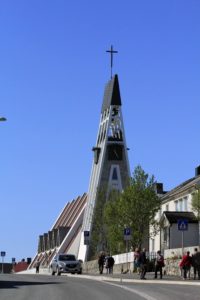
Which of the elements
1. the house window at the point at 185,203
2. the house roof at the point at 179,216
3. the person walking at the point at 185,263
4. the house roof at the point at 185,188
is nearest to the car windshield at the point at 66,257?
the house roof at the point at 179,216

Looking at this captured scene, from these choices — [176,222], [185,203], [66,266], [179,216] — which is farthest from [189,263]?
[185,203]

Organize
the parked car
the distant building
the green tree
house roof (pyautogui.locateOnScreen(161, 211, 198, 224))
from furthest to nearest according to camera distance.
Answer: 1. house roof (pyautogui.locateOnScreen(161, 211, 198, 224))
2. the distant building
3. the green tree
4. the parked car

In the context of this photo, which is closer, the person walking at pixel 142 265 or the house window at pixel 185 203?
the person walking at pixel 142 265

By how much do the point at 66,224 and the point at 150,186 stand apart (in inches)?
3513

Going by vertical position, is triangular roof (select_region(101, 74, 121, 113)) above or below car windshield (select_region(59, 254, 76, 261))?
above

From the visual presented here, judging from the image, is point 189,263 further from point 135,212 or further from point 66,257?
point 135,212

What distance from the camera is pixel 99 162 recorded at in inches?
4700

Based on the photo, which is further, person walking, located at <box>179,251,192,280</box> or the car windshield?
the car windshield

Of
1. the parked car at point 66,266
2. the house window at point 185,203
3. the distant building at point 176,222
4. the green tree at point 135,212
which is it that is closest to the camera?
the parked car at point 66,266

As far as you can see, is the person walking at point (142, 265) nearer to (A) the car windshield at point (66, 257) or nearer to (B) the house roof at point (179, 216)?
(A) the car windshield at point (66, 257)

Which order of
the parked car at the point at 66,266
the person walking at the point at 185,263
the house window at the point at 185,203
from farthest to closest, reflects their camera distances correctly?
1. the house window at the point at 185,203
2. the parked car at the point at 66,266
3. the person walking at the point at 185,263

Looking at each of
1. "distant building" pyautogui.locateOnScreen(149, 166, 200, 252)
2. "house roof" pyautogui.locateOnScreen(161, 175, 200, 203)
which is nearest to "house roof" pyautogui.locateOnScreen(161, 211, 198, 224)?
"distant building" pyautogui.locateOnScreen(149, 166, 200, 252)

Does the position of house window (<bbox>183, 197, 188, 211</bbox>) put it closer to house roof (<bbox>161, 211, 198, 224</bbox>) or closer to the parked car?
house roof (<bbox>161, 211, 198, 224</bbox>)

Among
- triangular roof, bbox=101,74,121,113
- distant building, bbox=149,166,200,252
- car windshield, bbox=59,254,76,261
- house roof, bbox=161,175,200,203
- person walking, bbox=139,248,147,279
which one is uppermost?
triangular roof, bbox=101,74,121,113
